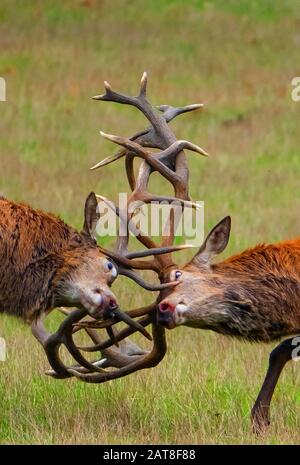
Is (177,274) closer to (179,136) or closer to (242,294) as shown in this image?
(242,294)

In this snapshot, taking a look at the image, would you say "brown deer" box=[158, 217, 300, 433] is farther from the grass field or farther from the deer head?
the grass field

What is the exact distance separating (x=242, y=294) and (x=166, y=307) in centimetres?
48

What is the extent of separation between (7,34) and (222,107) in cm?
620

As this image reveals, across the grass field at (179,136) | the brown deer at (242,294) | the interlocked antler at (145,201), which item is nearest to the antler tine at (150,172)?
the interlocked antler at (145,201)

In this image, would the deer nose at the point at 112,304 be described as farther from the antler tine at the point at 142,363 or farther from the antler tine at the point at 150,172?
the antler tine at the point at 142,363

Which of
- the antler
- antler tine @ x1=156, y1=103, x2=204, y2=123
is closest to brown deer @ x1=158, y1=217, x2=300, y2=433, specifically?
the antler

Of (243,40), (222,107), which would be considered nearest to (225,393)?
(222,107)

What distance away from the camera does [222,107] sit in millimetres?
20984

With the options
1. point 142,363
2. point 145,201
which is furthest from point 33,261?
point 142,363

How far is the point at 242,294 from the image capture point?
25.4ft

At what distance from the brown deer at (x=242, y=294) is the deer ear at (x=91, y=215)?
530mm

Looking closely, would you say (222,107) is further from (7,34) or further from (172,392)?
(172,392)
